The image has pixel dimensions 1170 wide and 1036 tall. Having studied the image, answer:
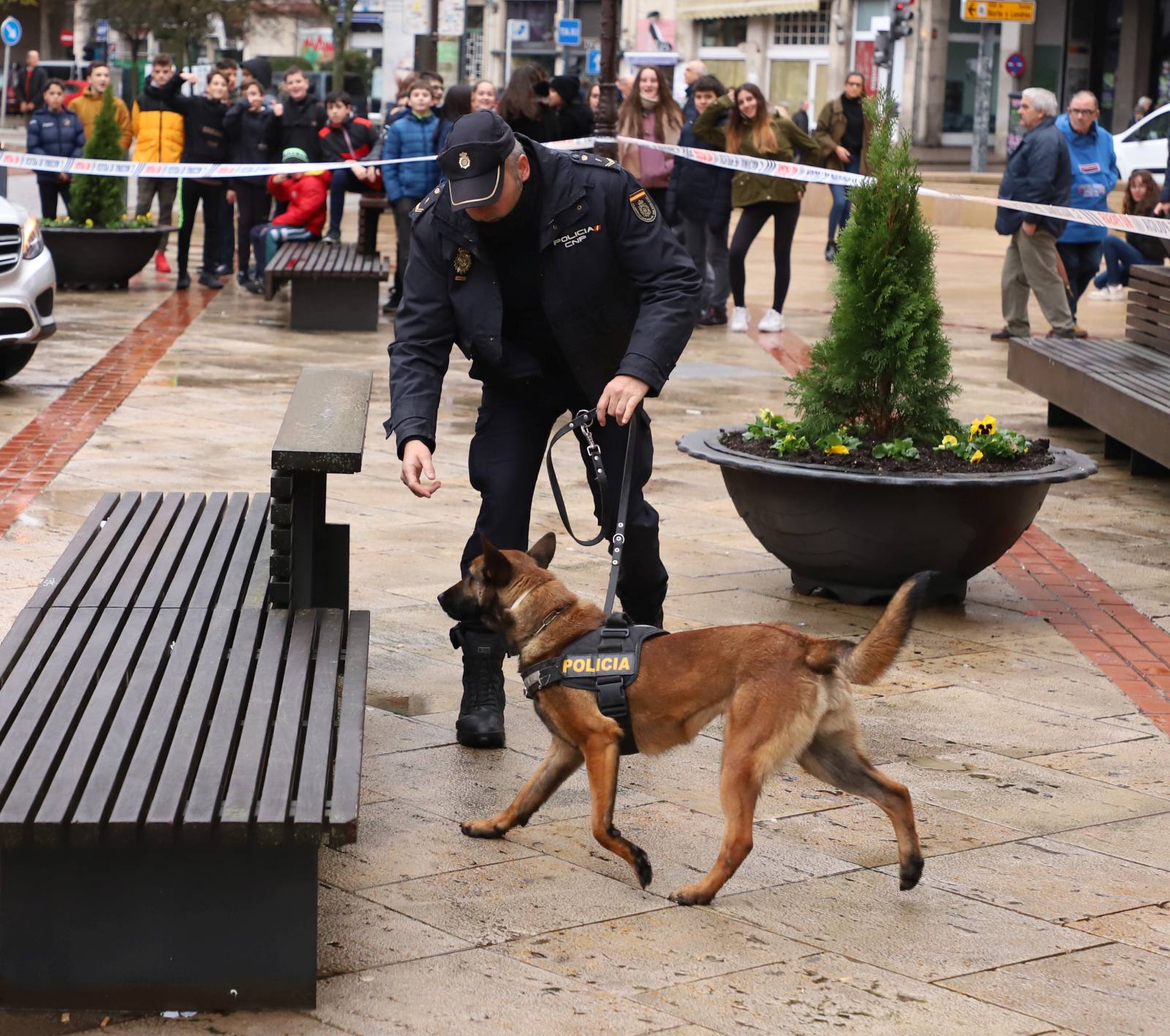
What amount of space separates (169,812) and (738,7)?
49.6 meters

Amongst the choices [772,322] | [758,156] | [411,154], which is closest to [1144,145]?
[772,322]

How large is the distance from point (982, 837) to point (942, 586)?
7.56ft

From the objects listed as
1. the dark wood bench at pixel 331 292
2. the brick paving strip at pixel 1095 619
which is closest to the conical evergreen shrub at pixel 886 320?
the brick paving strip at pixel 1095 619

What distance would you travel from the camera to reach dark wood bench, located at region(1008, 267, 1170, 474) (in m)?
8.59

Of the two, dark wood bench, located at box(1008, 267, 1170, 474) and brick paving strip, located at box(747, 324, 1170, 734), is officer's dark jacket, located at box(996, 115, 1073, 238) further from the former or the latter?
brick paving strip, located at box(747, 324, 1170, 734)

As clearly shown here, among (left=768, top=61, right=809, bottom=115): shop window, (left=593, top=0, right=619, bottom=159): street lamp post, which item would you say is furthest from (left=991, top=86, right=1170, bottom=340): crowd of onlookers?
(left=768, top=61, right=809, bottom=115): shop window

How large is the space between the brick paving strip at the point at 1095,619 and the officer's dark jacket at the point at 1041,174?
5557mm

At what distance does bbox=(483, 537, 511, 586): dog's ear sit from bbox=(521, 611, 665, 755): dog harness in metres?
0.23

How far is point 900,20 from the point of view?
31797 mm

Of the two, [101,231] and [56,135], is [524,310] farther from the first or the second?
[56,135]

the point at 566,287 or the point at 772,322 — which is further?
the point at 772,322

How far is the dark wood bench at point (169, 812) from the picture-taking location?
3.14m

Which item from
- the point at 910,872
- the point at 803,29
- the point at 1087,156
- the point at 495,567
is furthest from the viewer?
the point at 803,29

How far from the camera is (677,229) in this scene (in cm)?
1540
